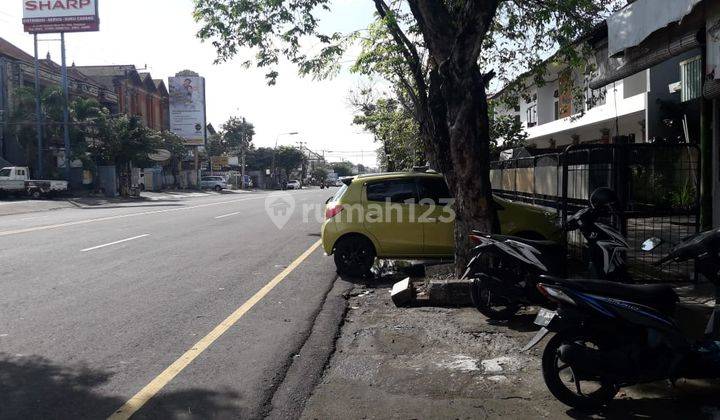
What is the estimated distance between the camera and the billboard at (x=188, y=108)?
2751 inches

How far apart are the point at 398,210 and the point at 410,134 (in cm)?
1573

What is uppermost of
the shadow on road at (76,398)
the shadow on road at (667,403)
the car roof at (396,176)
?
the car roof at (396,176)

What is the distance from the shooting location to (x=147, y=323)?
21.6ft

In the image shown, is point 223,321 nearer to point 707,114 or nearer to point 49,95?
point 707,114

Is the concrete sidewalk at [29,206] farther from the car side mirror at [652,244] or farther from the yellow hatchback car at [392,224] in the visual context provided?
the car side mirror at [652,244]

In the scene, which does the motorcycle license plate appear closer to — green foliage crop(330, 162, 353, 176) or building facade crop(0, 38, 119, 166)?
building facade crop(0, 38, 119, 166)

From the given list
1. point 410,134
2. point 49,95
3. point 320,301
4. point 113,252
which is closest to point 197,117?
point 49,95

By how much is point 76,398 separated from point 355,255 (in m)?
5.38

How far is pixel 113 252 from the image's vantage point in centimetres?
1200

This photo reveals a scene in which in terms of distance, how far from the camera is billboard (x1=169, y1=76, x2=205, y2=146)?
69875 millimetres

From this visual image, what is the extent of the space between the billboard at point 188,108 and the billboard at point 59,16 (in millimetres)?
26598

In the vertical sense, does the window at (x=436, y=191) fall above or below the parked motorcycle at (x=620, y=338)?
above

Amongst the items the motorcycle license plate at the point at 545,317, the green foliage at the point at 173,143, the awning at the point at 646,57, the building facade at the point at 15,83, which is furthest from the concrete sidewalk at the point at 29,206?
the motorcycle license plate at the point at 545,317

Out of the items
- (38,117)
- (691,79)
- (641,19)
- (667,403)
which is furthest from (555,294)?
(38,117)
